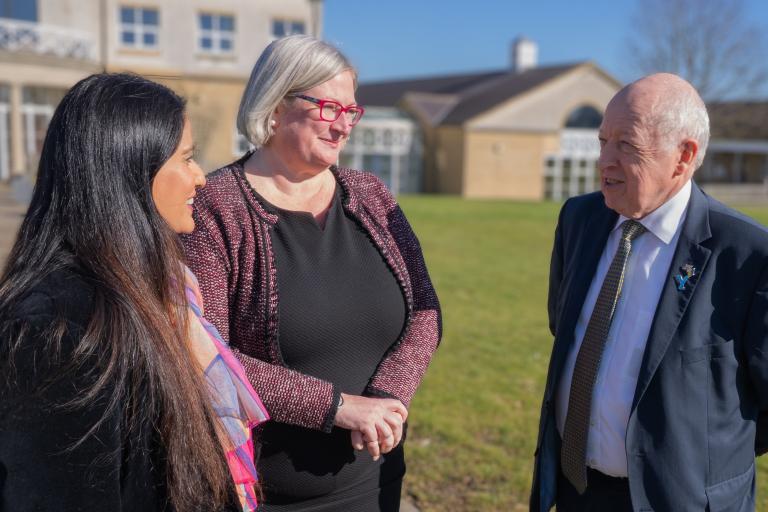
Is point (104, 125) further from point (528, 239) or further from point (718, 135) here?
point (718, 135)

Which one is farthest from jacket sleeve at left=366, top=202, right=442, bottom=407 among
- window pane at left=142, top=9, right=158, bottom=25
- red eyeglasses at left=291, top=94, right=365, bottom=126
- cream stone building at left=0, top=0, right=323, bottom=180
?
window pane at left=142, top=9, right=158, bottom=25

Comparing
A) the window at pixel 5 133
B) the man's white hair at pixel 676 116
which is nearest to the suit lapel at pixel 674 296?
the man's white hair at pixel 676 116

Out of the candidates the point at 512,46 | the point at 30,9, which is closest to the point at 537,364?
the point at 30,9

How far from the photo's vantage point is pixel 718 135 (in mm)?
49219

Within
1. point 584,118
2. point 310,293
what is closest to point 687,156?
point 310,293

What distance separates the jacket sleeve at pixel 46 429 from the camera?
153 cm

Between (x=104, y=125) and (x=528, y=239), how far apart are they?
59.4ft

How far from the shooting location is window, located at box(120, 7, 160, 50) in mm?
28578

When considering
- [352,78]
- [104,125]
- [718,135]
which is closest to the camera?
[104,125]

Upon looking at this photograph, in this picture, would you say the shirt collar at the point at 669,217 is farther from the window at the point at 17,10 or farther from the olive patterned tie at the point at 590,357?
the window at the point at 17,10

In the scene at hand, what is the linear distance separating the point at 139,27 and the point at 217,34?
10.3 ft

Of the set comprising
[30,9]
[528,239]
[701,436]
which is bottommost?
[528,239]

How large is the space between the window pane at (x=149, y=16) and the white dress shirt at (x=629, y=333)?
98.0ft

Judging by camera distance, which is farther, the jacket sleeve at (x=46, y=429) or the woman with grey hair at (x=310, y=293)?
the woman with grey hair at (x=310, y=293)
